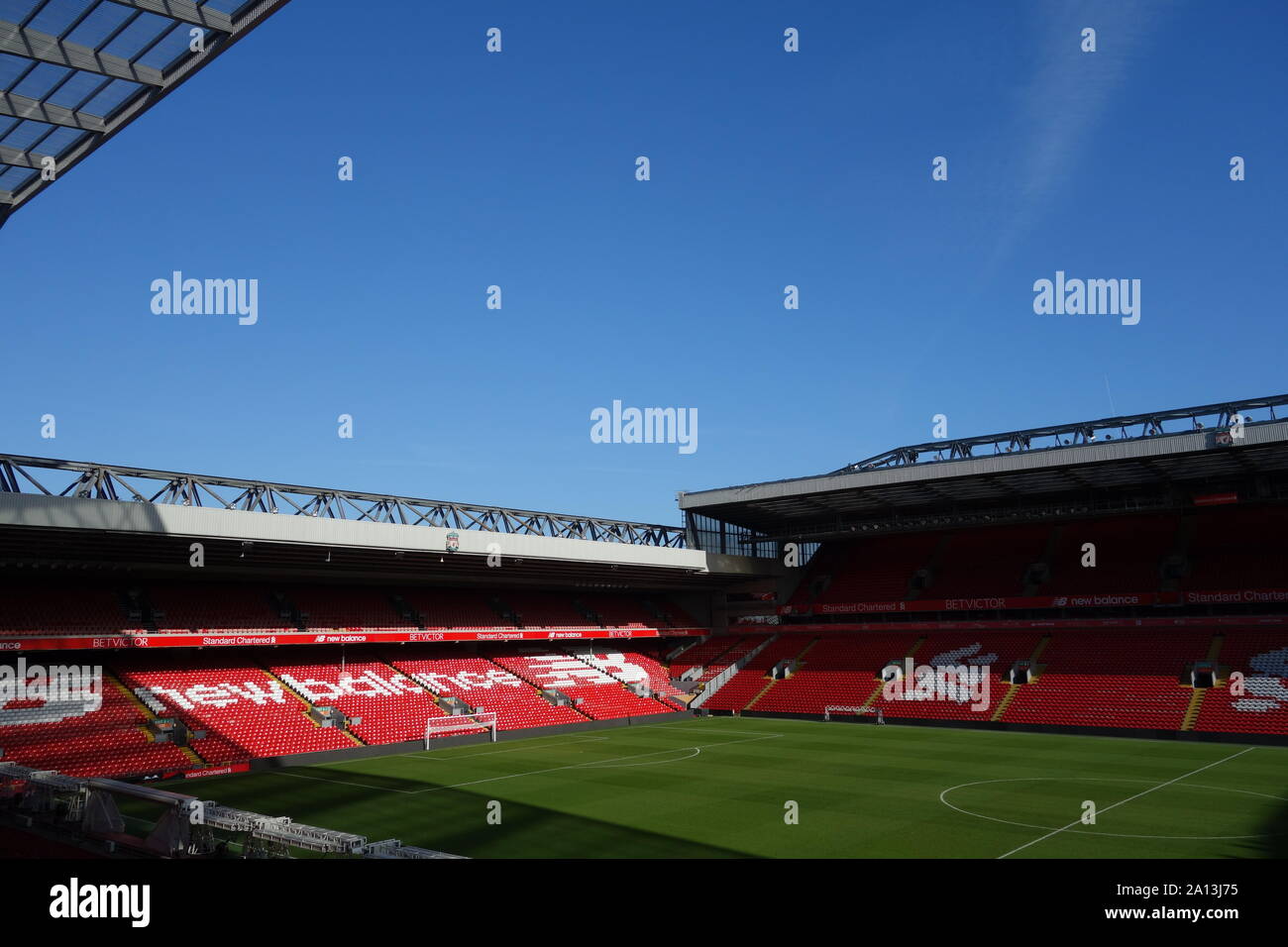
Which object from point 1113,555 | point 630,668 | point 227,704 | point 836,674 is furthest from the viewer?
point 630,668

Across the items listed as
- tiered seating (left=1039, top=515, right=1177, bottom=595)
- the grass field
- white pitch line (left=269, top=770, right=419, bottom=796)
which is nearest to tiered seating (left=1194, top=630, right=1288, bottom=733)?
the grass field

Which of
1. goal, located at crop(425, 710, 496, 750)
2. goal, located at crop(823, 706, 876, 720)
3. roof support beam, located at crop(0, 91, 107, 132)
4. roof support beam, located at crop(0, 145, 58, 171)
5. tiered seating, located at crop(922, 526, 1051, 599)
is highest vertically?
roof support beam, located at crop(0, 91, 107, 132)

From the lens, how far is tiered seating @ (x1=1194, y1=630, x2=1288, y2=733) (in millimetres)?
35438

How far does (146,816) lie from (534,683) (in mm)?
28215

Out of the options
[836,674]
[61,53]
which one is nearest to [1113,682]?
[836,674]

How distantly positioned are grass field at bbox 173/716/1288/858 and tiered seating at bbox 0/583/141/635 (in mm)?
8955

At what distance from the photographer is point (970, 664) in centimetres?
4619

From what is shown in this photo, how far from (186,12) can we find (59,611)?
29035 millimetres

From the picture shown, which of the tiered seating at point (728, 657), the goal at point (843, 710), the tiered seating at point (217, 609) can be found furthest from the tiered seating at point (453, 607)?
the goal at point (843, 710)

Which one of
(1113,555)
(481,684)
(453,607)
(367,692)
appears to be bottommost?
(481,684)

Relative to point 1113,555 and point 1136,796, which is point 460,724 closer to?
point 1136,796

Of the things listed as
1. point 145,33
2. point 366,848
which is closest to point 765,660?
point 366,848

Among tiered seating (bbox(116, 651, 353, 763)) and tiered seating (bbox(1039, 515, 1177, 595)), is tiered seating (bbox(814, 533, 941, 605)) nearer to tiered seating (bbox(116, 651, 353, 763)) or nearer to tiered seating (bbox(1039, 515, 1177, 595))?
tiered seating (bbox(1039, 515, 1177, 595))

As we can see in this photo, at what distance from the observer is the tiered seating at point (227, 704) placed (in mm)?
33500
